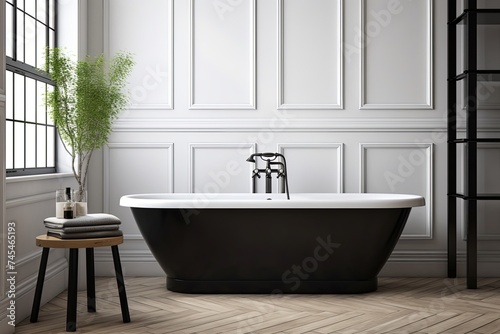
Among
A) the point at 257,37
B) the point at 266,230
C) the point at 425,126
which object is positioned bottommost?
the point at 266,230

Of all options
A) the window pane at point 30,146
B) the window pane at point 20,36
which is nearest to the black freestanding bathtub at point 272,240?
the window pane at point 30,146

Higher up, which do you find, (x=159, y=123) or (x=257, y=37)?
(x=257, y=37)

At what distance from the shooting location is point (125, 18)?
4.52 meters

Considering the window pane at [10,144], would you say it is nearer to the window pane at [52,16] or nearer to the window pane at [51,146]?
the window pane at [51,146]

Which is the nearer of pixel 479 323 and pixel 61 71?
pixel 479 323

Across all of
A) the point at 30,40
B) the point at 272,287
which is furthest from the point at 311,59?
the point at 30,40

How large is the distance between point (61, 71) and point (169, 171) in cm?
116

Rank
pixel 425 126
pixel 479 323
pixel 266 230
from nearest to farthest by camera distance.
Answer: pixel 479 323
pixel 266 230
pixel 425 126

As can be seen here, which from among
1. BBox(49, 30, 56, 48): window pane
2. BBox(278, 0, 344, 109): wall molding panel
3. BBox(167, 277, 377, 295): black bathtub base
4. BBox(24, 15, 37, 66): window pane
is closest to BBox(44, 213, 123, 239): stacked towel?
BBox(167, 277, 377, 295): black bathtub base

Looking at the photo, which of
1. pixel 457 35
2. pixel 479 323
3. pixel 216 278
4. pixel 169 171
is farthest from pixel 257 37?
pixel 479 323

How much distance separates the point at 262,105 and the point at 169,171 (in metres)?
0.81

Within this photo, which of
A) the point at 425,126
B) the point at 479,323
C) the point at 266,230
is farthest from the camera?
the point at 425,126

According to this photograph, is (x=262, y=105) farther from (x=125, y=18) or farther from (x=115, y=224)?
(x=115, y=224)

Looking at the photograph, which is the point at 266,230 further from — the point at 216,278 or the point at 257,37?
the point at 257,37
